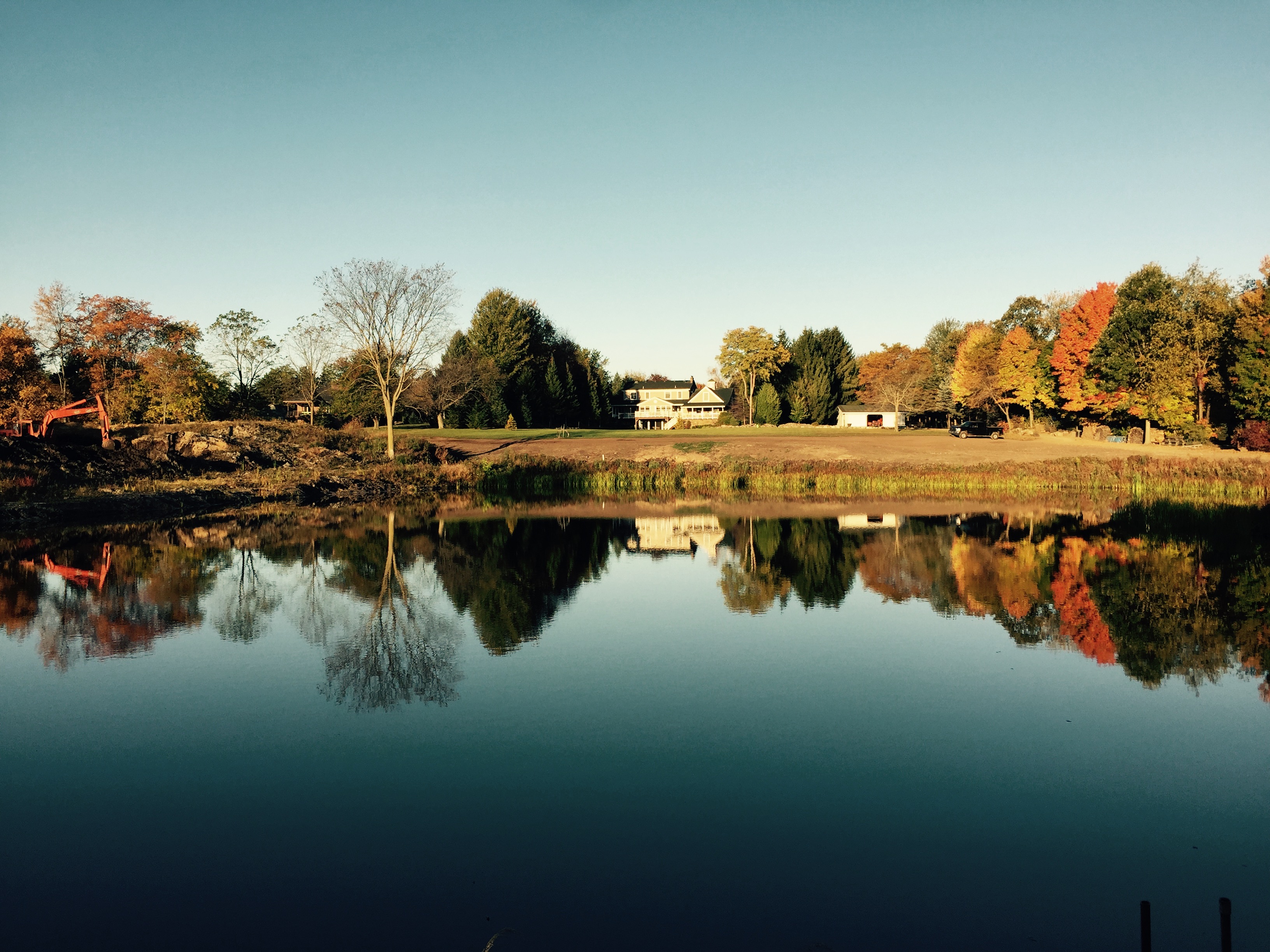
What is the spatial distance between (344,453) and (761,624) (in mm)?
42982

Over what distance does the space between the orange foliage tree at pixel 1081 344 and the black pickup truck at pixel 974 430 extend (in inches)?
293

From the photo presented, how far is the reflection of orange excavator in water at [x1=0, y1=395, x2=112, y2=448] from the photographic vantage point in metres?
40.7

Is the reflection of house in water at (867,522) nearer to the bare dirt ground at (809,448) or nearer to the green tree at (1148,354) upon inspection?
the bare dirt ground at (809,448)

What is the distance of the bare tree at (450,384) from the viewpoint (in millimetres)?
80875

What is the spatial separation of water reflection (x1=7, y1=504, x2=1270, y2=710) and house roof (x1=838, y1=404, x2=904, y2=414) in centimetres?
7574

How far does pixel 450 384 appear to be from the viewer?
3135 inches

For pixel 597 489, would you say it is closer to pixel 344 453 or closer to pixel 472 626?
pixel 344 453

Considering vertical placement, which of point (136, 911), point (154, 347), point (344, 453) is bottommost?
point (136, 911)

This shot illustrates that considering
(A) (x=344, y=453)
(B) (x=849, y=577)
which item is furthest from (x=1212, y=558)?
(A) (x=344, y=453)

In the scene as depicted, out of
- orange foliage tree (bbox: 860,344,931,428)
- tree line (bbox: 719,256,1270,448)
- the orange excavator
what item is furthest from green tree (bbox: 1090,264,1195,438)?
the orange excavator

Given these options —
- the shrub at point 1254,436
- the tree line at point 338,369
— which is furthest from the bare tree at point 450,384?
the shrub at point 1254,436

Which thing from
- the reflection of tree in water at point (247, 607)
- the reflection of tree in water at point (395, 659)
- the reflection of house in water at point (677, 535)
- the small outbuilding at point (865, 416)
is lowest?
the reflection of tree in water at point (395, 659)

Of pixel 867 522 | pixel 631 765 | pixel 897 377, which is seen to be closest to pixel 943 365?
pixel 897 377

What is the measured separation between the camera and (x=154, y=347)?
177 ft
